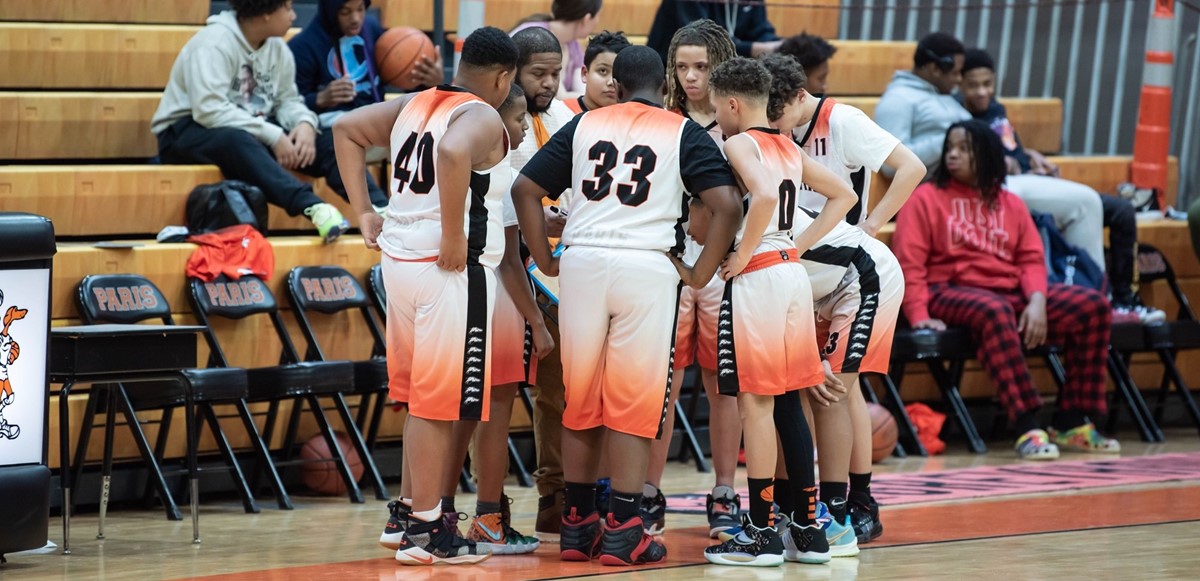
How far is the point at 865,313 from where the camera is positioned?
5762 mm

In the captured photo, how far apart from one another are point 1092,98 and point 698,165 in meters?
→ 6.61

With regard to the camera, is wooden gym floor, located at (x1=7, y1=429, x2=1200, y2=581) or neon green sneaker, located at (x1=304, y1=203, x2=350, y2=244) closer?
wooden gym floor, located at (x1=7, y1=429, x2=1200, y2=581)

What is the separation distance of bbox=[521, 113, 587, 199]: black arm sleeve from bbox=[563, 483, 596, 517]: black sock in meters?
0.93

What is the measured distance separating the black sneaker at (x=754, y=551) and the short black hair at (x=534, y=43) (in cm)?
171

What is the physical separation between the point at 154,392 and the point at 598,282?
2.16 meters

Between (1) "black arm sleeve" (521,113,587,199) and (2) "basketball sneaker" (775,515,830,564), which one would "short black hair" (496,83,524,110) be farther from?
(2) "basketball sneaker" (775,515,830,564)

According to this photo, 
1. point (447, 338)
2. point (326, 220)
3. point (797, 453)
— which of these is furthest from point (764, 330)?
point (326, 220)

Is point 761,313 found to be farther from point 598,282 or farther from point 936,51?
point 936,51

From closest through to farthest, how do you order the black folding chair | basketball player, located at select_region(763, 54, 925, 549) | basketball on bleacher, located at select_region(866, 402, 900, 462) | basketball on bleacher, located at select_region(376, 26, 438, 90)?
basketball player, located at select_region(763, 54, 925, 549) < the black folding chair < basketball on bleacher, located at select_region(866, 402, 900, 462) < basketball on bleacher, located at select_region(376, 26, 438, 90)

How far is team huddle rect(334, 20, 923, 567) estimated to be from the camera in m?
5.18

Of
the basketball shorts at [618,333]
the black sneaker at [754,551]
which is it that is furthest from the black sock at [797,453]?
the basketball shorts at [618,333]

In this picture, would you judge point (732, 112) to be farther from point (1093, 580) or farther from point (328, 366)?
point (328, 366)

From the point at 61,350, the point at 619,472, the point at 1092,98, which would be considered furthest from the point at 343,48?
the point at 1092,98

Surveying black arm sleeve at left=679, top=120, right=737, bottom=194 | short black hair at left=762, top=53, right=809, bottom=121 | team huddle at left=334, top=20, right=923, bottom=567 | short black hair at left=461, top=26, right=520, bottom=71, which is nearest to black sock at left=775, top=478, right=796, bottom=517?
team huddle at left=334, top=20, right=923, bottom=567
